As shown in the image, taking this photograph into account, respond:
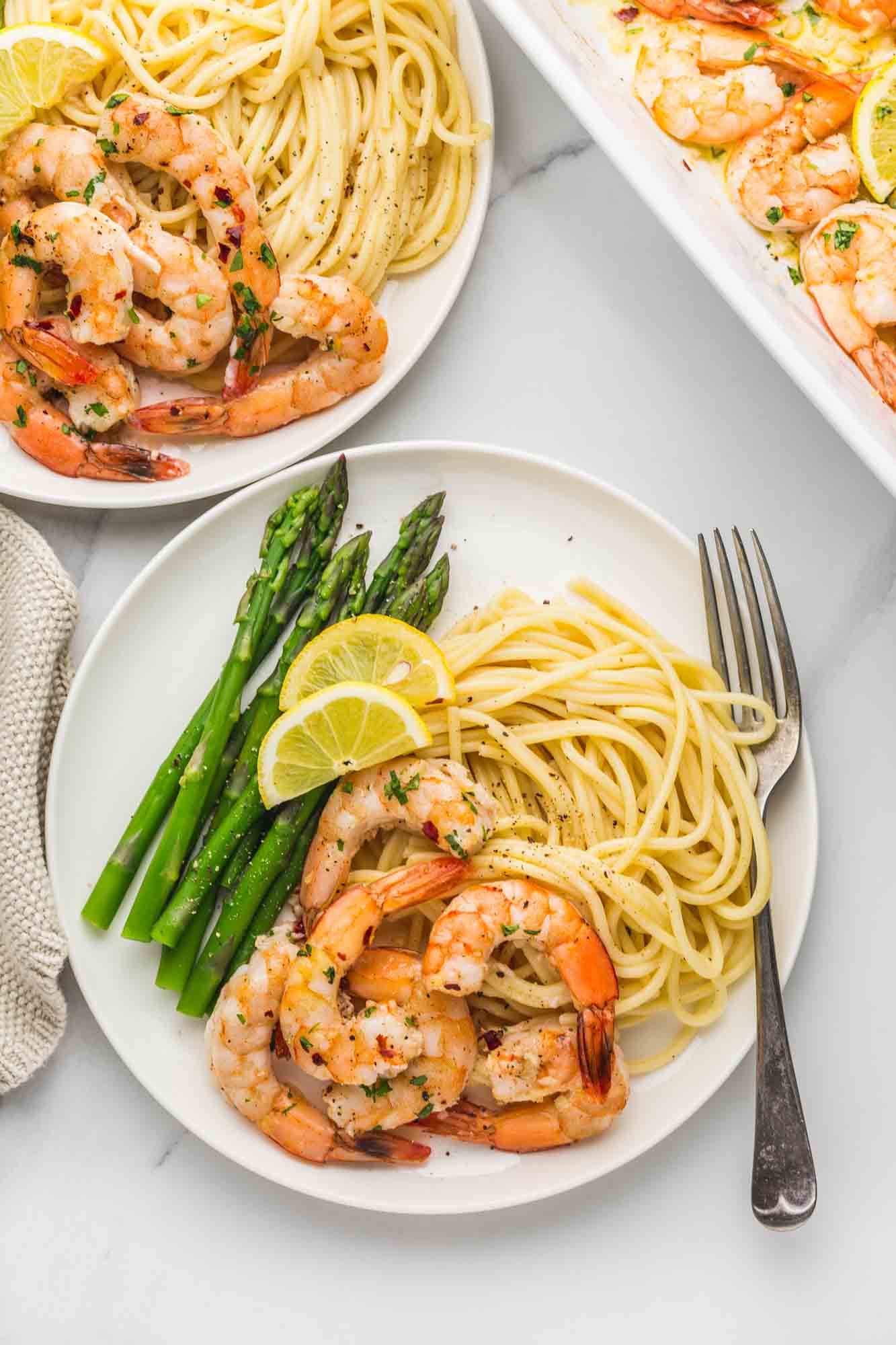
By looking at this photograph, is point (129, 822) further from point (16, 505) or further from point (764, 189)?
point (764, 189)

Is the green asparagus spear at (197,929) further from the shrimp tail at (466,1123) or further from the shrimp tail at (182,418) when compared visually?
the shrimp tail at (182,418)

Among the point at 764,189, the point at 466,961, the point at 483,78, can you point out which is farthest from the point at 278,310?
the point at 466,961

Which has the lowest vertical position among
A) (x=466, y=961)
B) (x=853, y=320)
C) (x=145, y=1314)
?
(x=145, y=1314)

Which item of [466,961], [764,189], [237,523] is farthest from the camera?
[237,523]

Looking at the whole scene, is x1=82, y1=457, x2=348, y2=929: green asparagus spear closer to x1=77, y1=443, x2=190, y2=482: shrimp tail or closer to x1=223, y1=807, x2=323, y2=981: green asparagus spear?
x1=223, y1=807, x2=323, y2=981: green asparagus spear

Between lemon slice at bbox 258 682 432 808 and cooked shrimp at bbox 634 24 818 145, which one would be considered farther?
cooked shrimp at bbox 634 24 818 145

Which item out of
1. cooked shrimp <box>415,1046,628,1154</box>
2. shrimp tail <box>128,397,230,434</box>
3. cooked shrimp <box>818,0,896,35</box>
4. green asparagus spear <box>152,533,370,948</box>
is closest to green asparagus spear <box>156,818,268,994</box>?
green asparagus spear <box>152,533,370,948</box>
